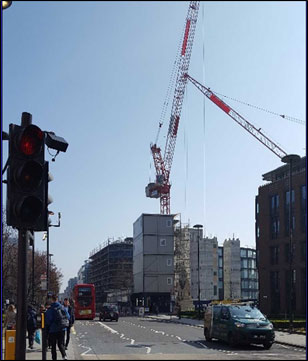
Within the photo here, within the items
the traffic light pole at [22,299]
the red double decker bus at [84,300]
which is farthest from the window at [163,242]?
the traffic light pole at [22,299]

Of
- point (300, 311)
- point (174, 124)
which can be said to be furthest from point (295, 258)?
point (174, 124)

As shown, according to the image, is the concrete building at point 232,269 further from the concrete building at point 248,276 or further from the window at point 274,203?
the window at point 274,203

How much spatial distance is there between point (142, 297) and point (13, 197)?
285 feet

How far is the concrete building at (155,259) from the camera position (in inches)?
3620

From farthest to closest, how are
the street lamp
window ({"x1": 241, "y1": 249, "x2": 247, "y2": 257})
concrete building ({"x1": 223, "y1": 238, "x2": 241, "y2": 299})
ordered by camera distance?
window ({"x1": 241, "y1": 249, "x2": 247, "y2": 257})
concrete building ({"x1": 223, "y1": 238, "x2": 241, "y2": 299})
the street lamp

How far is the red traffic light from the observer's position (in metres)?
9.56

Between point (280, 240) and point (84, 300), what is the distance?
2948 cm

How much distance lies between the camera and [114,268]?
13712 centimetres

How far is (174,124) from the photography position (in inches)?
4702

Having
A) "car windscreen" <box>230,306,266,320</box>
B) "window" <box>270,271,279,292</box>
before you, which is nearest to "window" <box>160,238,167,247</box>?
"window" <box>270,271,279,292</box>

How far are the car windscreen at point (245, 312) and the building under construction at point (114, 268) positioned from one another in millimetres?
94493

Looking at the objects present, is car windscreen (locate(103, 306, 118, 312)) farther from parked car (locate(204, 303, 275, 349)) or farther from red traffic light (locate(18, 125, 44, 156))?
red traffic light (locate(18, 125, 44, 156))

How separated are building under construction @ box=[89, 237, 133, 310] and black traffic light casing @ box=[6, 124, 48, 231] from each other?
109m

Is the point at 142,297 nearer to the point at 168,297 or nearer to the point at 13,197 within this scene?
the point at 168,297
